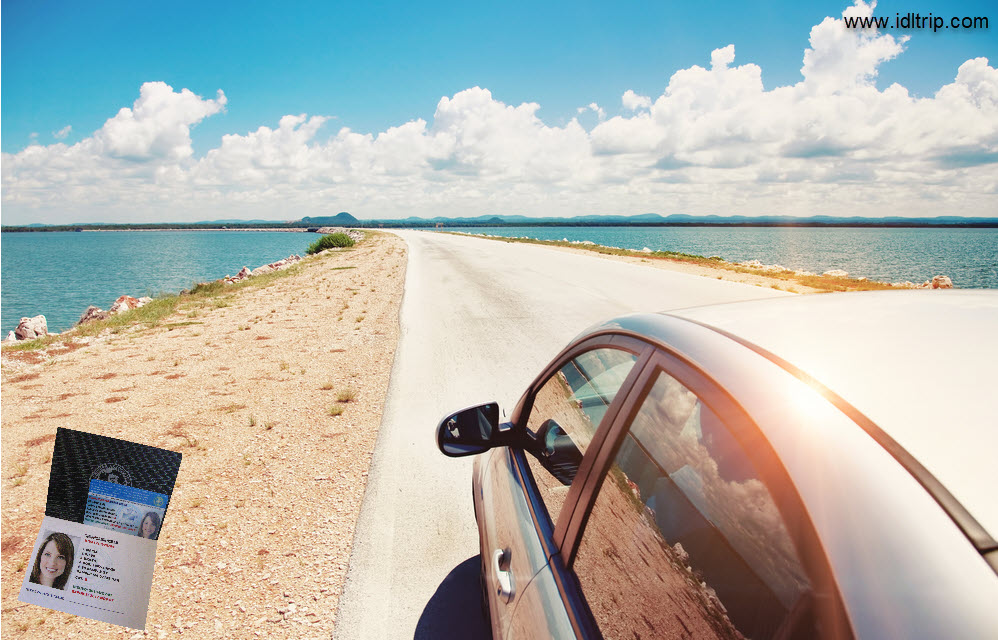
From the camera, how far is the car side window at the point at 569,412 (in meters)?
1.77

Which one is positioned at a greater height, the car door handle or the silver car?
the silver car

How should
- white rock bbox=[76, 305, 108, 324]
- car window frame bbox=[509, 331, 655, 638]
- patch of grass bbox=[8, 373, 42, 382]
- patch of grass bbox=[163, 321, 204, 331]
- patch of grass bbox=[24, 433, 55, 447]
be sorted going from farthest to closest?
white rock bbox=[76, 305, 108, 324]
patch of grass bbox=[163, 321, 204, 331]
patch of grass bbox=[8, 373, 42, 382]
patch of grass bbox=[24, 433, 55, 447]
car window frame bbox=[509, 331, 655, 638]

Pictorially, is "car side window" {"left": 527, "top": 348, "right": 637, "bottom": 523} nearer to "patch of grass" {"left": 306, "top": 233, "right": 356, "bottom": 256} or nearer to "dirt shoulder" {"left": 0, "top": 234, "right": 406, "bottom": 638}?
"dirt shoulder" {"left": 0, "top": 234, "right": 406, "bottom": 638}

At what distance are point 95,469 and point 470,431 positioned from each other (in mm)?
1383

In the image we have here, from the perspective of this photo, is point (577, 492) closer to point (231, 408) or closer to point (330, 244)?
point (231, 408)

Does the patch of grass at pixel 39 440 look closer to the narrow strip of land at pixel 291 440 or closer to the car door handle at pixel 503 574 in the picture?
the narrow strip of land at pixel 291 440

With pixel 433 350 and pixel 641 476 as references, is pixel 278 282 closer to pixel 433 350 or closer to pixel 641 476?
pixel 433 350

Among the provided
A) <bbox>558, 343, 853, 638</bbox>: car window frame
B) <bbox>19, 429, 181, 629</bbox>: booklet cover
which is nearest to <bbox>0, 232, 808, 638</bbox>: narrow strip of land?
<bbox>19, 429, 181, 629</bbox>: booklet cover

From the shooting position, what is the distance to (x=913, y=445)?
0.87 metres

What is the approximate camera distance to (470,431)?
240 centimetres

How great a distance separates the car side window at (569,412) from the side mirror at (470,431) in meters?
0.18

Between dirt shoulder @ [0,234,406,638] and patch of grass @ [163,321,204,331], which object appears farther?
patch of grass @ [163,321,204,331]

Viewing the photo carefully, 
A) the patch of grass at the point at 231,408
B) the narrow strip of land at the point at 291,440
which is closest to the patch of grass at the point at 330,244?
the narrow strip of land at the point at 291,440

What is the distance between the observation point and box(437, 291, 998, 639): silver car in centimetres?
75
